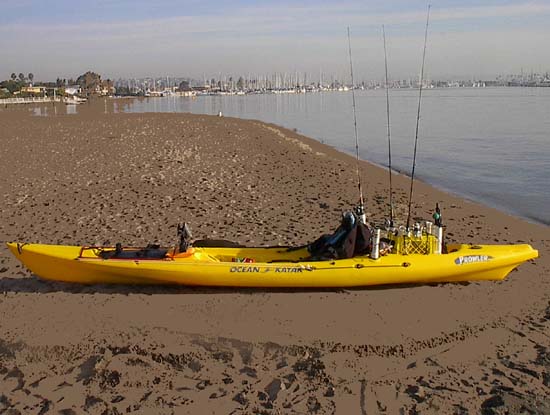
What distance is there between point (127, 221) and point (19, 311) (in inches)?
161

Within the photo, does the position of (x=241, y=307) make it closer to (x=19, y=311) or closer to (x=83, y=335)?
(x=83, y=335)

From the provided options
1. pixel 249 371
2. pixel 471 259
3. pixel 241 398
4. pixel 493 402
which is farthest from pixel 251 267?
pixel 493 402

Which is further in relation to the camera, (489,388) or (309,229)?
(309,229)

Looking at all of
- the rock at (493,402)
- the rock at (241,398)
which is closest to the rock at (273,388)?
the rock at (241,398)

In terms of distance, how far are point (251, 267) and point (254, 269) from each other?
0.05m

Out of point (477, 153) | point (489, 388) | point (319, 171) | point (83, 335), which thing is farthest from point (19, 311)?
point (477, 153)

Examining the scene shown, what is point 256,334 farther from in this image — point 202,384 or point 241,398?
point 241,398

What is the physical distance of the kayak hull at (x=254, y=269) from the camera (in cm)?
743

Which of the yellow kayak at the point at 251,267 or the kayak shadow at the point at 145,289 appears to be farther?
the kayak shadow at the point at 145,289

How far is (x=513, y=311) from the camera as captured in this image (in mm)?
7234

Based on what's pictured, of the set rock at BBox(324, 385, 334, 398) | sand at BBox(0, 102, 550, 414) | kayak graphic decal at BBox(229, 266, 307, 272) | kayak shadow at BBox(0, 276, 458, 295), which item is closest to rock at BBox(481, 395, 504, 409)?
sand at BBox(0, 102, 550, 414)

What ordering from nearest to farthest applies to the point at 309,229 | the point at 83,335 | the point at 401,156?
the point at 83,335 → the point at 309,229 → the point at 401,156

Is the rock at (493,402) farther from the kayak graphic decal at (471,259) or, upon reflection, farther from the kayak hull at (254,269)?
the kayak graphic decal at (471,259)

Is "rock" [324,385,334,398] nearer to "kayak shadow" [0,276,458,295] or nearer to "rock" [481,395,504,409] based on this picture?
"rock" [481,395,504,409]
